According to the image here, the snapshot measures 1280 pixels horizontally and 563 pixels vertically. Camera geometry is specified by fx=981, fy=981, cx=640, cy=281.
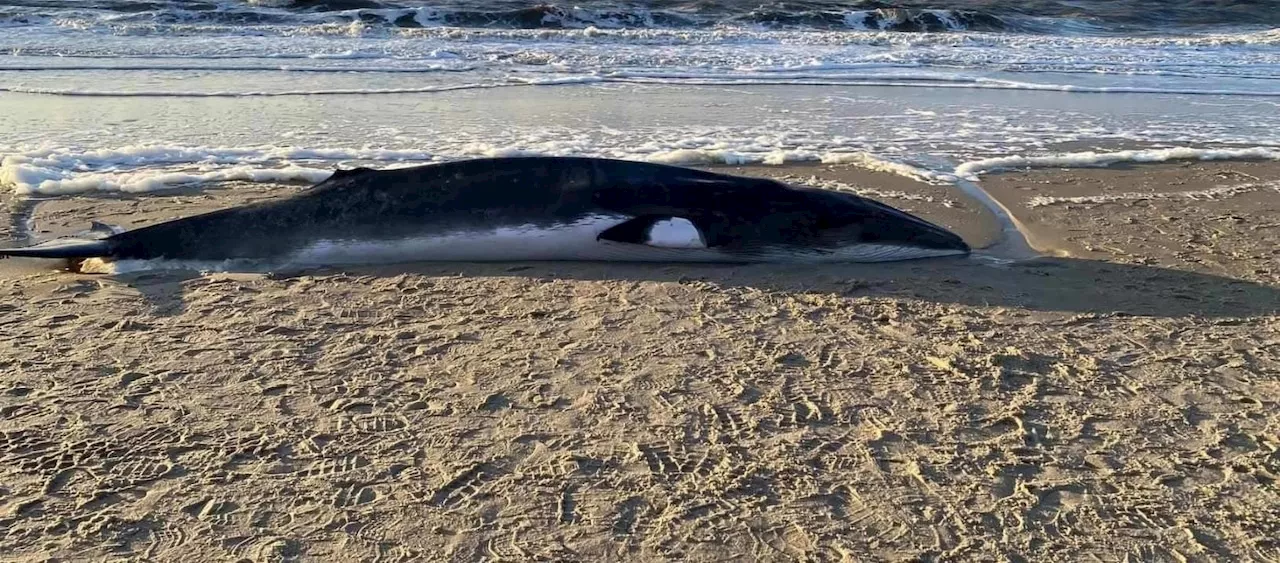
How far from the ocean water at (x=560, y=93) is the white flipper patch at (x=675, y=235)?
2754 millimetres

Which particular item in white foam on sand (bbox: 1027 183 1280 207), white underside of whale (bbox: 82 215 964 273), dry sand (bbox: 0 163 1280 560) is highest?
white underside of whale (bbox: 82 215 964 273)

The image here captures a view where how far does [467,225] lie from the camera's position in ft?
15.1

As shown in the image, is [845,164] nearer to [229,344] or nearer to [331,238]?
[331,238]

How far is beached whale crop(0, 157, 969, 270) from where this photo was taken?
15.0 ft

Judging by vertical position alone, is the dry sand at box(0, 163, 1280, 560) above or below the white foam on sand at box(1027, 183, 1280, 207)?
below

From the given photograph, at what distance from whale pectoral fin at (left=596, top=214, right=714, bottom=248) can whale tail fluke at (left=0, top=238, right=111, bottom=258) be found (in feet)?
7.45

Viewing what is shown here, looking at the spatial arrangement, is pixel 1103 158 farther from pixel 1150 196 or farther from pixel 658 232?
pixel 658 232

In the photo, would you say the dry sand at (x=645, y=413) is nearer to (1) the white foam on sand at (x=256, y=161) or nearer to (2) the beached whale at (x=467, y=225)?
(2) the beached whale at (x=467, y=225)

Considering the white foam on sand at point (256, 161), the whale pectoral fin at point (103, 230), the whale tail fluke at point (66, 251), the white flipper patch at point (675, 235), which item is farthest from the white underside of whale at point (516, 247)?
the white foam on sand at point (256, 161)

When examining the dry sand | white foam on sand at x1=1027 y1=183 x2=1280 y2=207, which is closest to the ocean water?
white foam on sand at x1=1027 y1=183 x2=1280 y2=207

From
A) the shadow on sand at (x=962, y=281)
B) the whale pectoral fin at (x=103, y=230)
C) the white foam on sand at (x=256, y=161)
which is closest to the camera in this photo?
the shadow on sand at (x=962, y=281)

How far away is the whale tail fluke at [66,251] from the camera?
4.38 metres

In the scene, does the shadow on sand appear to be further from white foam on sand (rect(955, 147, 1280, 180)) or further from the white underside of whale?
white foam on sand (rect(955, 147, 1280, 180))

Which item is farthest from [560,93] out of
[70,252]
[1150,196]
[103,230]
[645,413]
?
[645,413]
